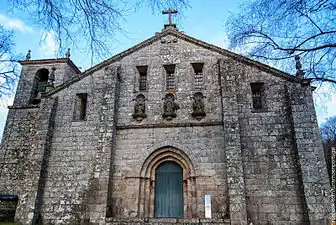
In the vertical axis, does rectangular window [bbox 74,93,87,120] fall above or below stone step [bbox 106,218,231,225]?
above

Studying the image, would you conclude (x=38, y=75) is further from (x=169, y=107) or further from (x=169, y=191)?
(x=169, y=191)

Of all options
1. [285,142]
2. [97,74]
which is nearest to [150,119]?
[97,74]

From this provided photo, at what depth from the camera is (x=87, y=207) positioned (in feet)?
33.0

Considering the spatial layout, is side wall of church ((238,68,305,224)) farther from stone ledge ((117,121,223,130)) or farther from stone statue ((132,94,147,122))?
stone statue ((132,94,147,122))

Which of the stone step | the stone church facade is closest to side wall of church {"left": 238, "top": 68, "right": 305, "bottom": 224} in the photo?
the stone church facade

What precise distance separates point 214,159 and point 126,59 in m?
6.01

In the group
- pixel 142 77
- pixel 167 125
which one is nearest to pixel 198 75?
pixel 142 77

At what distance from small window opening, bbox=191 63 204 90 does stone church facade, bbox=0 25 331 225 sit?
5 cm

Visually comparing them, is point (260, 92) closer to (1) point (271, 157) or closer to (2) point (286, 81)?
(2) point (286, 81)

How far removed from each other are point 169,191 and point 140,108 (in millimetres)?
3506

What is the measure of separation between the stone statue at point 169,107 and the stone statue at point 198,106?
0.72 metres

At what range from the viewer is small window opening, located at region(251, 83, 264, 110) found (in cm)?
1105

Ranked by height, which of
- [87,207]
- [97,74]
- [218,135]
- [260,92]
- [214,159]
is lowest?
[87,207]

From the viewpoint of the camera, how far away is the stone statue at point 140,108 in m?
11.1
